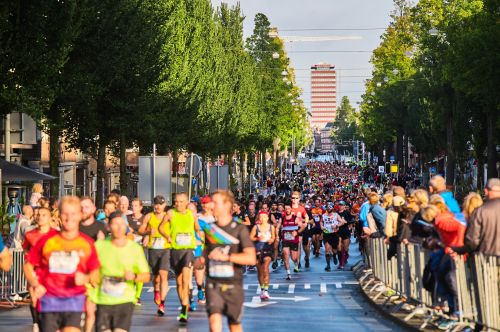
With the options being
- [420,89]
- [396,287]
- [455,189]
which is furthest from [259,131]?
[396,287]

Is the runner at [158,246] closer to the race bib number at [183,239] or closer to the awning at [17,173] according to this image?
the race bib number at [183,239]

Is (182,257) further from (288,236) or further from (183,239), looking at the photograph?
(288,236)

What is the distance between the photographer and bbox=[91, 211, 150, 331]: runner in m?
12.0

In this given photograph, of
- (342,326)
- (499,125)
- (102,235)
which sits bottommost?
(342,326)

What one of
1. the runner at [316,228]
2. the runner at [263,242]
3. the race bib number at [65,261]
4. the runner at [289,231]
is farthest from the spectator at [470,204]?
the runner at [316,228]

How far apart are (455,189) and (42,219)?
5921cm

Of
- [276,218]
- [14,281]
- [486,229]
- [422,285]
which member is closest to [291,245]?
[276,218]

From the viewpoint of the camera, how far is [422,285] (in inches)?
668

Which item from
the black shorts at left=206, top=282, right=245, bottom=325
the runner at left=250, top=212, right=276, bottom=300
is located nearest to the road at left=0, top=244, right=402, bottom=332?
the runner at left=250, top=212, right=276, bottom=300

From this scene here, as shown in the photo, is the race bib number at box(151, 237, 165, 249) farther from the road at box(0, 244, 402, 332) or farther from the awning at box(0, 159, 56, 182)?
the awning at box(0, 159, 56, 182)

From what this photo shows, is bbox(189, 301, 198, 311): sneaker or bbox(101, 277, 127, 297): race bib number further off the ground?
bbox(101, 277, 127, 297): race bib number

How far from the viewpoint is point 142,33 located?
140ft

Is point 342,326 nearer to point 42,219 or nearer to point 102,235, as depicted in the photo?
point 102,235

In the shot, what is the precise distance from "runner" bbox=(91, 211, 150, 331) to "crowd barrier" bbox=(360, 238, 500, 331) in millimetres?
3799
